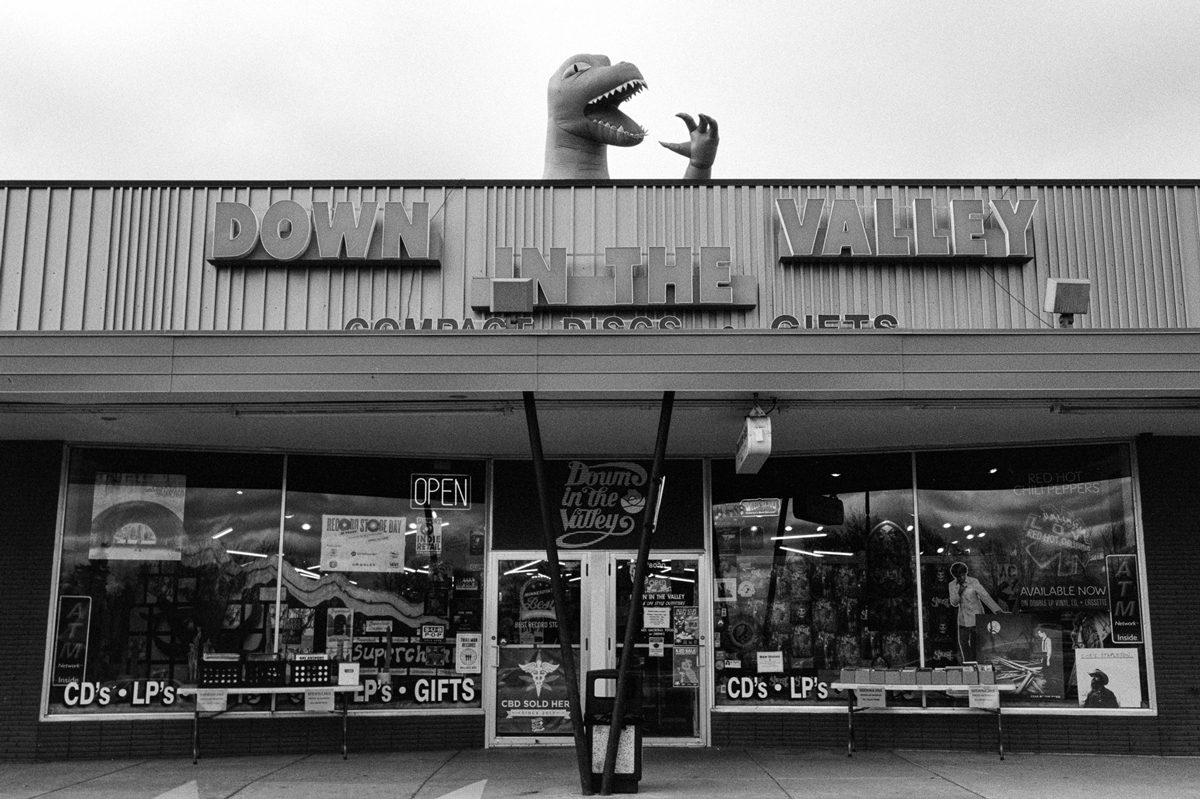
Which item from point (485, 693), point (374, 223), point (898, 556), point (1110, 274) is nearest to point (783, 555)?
point (898, 556)

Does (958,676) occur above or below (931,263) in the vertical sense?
below

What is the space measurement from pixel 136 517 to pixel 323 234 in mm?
3626

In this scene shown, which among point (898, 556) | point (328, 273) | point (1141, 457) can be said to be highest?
point (328, 273)

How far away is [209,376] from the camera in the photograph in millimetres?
9688

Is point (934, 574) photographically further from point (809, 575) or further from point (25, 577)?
point (25, 577)

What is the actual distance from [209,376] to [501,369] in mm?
2417

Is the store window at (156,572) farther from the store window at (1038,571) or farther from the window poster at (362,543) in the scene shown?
the store window at (1038,571)

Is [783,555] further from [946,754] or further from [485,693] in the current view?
[485,693]

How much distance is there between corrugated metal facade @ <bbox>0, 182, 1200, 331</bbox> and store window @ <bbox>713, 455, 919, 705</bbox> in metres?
1.82

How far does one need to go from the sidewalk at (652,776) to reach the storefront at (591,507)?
1.61 ft

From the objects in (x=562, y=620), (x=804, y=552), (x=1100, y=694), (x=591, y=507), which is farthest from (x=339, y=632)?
(x=1100, y=694)

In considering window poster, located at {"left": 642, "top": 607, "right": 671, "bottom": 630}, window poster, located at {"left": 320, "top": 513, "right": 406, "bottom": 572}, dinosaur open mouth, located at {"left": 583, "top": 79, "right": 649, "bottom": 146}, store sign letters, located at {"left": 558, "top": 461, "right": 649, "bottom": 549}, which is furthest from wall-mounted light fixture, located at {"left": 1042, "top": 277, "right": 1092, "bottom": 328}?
window poster, located at {"left": 320, "top": 513, "right": 406, "bottom": 572}

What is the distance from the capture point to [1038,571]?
1248 cm

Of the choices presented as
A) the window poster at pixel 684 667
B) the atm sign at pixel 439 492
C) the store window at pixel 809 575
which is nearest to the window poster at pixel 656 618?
the window poster at pixel 684 667
